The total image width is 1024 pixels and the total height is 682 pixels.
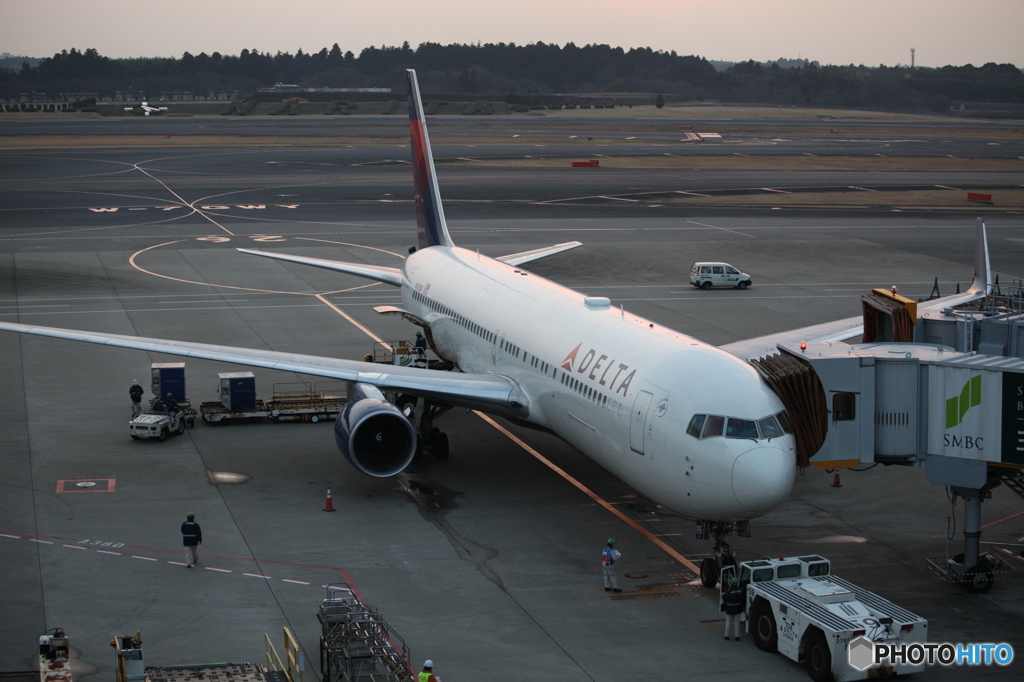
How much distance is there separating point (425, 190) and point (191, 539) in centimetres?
2108

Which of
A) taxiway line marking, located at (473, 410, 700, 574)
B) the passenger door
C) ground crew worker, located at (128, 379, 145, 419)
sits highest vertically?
the passenger door

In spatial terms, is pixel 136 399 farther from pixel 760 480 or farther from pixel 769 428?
pixel 760 480

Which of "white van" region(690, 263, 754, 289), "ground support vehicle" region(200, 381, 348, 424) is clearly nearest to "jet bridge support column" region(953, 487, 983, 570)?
"ground support vehicle" region(200, 381, 348, 424)

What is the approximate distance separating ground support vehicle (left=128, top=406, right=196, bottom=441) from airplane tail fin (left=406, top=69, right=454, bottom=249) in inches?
473

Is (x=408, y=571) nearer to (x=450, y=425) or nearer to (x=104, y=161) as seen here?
(x=450, y=425)

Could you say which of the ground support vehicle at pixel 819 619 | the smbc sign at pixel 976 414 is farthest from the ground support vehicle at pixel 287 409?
the smbc sign at pixel 976 414

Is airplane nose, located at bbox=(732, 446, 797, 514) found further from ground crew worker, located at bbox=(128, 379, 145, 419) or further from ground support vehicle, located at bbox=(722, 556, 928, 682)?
ground crew worker, located at bbox=(128, 379, 145, 419)

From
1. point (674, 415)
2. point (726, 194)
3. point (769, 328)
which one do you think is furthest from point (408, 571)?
point (726, 194)

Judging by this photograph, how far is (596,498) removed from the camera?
28328mm

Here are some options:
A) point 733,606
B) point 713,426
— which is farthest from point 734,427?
point 733,606

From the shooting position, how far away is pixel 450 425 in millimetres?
35406

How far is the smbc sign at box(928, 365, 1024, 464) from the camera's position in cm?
2130

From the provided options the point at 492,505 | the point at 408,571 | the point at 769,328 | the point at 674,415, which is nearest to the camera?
the point at 674,415

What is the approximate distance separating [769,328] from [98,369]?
28.4 metres
